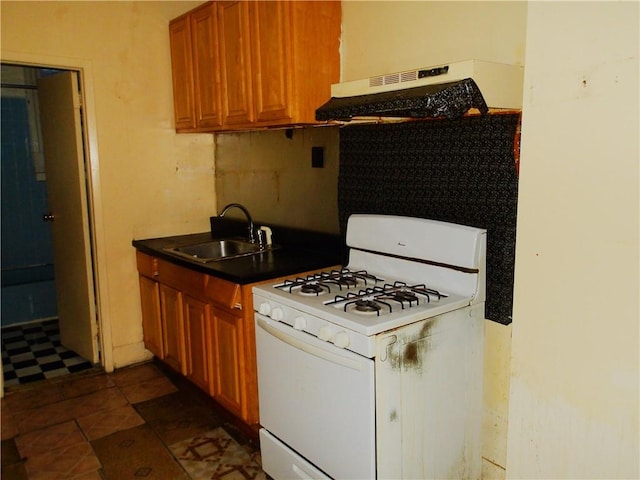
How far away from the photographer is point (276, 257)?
107 inches

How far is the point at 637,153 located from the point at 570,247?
0.56 ft

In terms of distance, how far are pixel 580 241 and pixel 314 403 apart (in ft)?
4.28

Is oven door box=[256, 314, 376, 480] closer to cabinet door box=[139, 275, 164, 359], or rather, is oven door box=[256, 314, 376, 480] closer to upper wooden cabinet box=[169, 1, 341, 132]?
upper wooden cabinet box=[169, 1, 341, 132]

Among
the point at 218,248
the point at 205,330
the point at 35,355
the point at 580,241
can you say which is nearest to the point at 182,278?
the point at 205,330

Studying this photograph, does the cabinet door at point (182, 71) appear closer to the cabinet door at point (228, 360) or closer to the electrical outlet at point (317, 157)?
the electrical outlet at point (317, 157)

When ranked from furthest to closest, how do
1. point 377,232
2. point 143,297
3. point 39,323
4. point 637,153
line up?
point 39,323 < point 143,297 < point 377,232 < point 637,153

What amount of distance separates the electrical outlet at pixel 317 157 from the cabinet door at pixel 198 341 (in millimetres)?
953

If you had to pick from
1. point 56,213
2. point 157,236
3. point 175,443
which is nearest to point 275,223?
point 157,236

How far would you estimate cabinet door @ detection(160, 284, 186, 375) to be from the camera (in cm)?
288

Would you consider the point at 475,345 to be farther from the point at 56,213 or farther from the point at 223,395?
the point at 56,213

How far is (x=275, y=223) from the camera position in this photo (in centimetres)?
312

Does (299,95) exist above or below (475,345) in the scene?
above

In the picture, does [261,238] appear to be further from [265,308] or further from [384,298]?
[384,298]

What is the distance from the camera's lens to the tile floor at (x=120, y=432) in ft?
7.58
